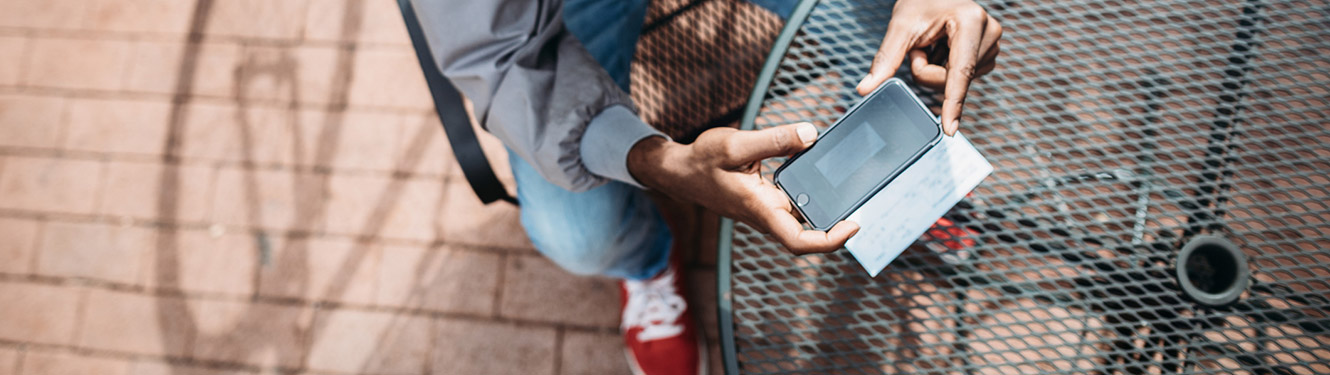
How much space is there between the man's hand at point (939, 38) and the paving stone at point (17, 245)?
2.95 meters

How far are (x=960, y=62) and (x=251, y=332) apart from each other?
90.0 inches

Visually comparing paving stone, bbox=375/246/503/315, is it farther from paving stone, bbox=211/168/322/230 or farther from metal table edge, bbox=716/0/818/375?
metal table edge, bbox=716/0/818/375

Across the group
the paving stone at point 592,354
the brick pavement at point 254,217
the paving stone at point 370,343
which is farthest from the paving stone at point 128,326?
the paving stone at point 592,354

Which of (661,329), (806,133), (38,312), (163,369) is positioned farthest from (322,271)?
(806,133)

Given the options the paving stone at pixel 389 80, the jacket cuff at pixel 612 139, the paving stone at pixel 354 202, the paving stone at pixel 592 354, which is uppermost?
the jacket cuff at pixel 612 139

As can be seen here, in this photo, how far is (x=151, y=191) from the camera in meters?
2.47

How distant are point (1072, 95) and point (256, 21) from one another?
2568 millimetres

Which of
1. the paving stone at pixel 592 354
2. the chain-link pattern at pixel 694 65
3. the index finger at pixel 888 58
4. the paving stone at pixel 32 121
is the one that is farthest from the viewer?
the paving stone at pixel 32 121

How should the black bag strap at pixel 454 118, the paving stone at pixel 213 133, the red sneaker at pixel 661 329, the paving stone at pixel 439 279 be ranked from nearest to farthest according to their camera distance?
the black bag strap at pixel 454 118, the red sneaker at pixel 661 329, the paving stone at pixel 439 279, the paving stone at pixel 213 133

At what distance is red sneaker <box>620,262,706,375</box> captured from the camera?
197 cm

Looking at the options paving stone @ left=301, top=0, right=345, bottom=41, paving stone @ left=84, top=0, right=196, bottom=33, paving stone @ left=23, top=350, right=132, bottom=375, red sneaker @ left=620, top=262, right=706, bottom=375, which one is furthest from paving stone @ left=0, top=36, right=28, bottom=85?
red sneaker @ left=620, top=262, right=706, bottom=375

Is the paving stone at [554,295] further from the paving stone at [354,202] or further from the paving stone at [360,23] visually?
the paving stone at [360,23]

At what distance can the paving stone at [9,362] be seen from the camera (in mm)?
2412

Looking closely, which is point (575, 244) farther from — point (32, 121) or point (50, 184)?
point (32, 121)
